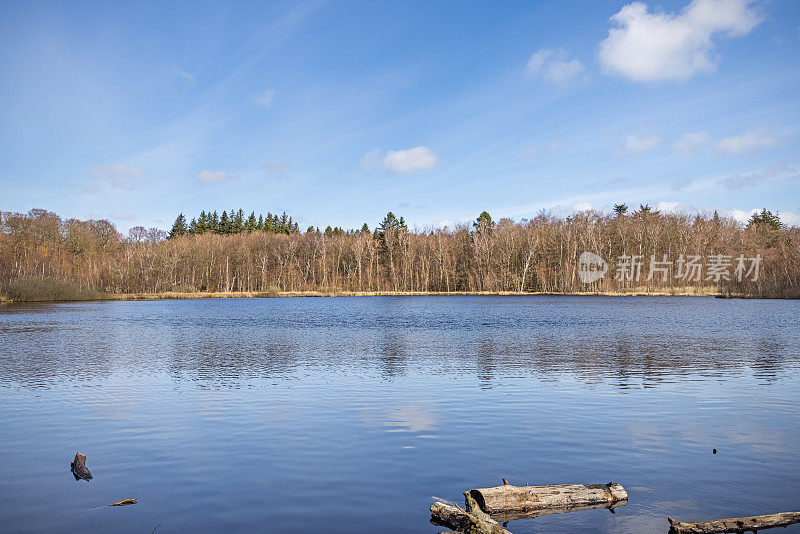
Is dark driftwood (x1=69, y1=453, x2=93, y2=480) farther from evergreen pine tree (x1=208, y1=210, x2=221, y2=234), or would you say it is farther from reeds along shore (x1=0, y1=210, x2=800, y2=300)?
evergreen pine tree (x1=208, y1=210, x2=221, y2=234)

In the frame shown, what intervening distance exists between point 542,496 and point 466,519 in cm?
164

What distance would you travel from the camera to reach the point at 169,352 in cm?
2925

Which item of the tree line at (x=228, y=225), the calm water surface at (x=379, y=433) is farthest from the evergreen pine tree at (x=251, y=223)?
the calm water surface at (x=379, y=433)

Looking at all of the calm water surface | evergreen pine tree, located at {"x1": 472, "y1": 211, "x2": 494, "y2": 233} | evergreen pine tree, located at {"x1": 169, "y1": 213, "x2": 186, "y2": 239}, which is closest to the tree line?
evergreen pine tree, located at {"x1": 169, "y1": 213, "x2": 186, "y2": 239}

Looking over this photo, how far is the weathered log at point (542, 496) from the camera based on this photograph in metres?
8.15

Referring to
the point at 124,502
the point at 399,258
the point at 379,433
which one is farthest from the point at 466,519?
the point at 399,258

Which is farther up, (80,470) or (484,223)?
(484,223)

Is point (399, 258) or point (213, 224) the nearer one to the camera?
point (399, 258)

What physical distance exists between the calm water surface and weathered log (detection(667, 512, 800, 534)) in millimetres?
497

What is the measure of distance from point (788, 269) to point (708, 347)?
63.7m

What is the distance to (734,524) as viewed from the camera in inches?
292

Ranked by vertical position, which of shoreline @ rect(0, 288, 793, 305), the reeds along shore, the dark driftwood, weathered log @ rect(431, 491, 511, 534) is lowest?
the dark driftwood

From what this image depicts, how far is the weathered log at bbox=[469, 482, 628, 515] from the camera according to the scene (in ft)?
26.7

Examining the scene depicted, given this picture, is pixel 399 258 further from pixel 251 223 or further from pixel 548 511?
pixel 548 511
